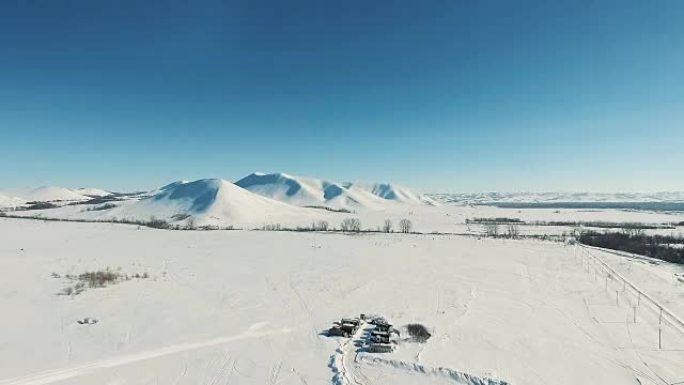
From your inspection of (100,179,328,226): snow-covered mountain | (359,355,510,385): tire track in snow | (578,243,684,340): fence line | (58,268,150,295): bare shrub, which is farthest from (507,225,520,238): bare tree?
(359,355,510,385): tire track in snow

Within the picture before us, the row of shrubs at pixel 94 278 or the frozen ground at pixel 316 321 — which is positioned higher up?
the row of shrubs at pixel 94 278

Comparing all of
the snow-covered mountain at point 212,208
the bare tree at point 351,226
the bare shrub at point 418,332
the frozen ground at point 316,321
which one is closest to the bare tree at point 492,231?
the bare tree at point 351,226

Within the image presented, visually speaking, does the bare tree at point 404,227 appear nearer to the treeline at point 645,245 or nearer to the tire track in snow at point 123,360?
the treeline at point 645,245

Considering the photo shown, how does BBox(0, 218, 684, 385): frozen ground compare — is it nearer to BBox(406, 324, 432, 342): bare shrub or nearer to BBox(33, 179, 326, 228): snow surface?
BBox(406, 324, 432, 342): bare shrub

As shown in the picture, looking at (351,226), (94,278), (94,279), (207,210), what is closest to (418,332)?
(94,279)

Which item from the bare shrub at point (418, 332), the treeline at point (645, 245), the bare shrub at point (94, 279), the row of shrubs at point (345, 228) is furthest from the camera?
the row of shrubs at point (345, 228)

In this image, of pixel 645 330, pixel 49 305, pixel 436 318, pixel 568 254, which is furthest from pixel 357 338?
pixel 568 254
